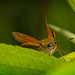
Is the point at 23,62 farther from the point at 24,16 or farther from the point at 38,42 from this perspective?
the point at 24,16

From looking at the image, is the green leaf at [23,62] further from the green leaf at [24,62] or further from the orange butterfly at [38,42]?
the orange butterfly at [38,42]

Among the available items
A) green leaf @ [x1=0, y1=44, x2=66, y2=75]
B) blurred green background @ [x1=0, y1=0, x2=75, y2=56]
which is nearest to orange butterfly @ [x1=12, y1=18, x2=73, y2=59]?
green leaf @ [x1=0, y1=44, x2=66, y2=75]

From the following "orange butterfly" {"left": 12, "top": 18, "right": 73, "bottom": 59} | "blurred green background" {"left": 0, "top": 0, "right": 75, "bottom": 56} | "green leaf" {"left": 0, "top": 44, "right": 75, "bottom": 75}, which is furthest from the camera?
"blurred green background" {"left": 0, "top": 0, "right": 75, "bottom": 56}

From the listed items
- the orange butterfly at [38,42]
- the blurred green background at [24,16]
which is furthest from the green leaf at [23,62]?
the blurred green background at [24,16]

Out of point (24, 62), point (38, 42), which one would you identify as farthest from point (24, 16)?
point (24, 62)

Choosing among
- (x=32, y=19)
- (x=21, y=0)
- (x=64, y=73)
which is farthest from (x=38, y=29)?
(x=64, y=73)

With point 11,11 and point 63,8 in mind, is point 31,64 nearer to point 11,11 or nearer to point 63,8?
point 63,8

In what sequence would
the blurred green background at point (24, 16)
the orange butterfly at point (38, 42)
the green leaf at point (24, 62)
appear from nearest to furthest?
the green leaf at point (24, 62) → the orange butterfly at point (38, 42) → the blurred green background at point (24, 16)

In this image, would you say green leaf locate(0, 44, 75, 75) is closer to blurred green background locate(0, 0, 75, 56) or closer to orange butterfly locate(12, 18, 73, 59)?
orange butterfly locate(12, 18, 73, 59)
